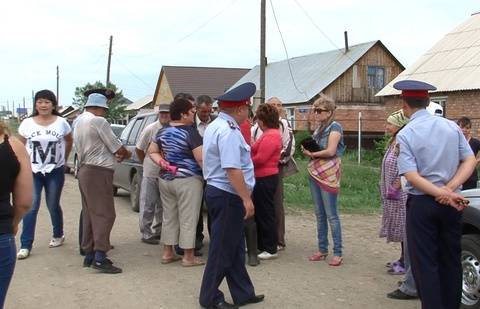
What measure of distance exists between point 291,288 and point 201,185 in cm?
145

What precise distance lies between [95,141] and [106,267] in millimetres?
1336

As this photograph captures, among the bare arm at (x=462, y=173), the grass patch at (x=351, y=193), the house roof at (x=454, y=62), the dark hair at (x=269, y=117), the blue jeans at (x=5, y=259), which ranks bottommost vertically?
the grass patch at (x=351, y=193)

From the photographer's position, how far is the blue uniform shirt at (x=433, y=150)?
420 centimetres

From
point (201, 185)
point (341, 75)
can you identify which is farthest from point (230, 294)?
point (341, 75)

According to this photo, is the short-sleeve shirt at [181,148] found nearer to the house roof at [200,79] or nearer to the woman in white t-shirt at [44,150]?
the woman in white t-shirt at [44,150]

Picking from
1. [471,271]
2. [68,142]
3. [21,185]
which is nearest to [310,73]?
[68,142]

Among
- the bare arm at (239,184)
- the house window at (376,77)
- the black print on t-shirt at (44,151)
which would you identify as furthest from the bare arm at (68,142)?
the house window at (376,77)

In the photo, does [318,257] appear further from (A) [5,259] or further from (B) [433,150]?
(A) [5,259]

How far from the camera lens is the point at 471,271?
15.6 ft

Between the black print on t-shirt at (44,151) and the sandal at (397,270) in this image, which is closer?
the sandal at (397,270)

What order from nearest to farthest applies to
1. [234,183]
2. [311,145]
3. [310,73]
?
[234,183] → [311,145] → [310,73]

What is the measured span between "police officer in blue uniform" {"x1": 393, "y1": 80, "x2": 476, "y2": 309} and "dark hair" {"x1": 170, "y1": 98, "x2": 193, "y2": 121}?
250cm

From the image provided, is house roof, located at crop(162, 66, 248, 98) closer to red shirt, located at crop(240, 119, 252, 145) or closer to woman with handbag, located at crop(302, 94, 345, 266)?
red shirt, located at crop(240, 119, 252, 145)

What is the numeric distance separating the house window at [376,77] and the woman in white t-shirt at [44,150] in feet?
121
